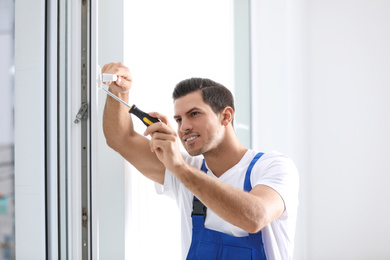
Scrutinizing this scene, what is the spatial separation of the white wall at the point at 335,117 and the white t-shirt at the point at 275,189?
0.97 metres

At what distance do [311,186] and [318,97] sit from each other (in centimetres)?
57

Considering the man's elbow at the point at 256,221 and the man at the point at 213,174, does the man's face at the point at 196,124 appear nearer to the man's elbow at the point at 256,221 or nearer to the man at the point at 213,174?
the man at the point at 213,174

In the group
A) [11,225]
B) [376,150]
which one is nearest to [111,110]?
[11,225]

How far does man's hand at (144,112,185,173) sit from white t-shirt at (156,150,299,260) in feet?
0.85

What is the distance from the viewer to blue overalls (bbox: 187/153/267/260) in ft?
3.66

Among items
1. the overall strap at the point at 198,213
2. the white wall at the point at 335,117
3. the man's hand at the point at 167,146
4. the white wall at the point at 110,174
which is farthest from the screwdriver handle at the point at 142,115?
the white wall at the point at 335,117

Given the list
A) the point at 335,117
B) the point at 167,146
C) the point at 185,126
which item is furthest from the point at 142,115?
the point at 335,117

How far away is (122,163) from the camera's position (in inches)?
48.5

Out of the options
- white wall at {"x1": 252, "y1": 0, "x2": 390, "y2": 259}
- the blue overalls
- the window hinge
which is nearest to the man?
the blue overalls

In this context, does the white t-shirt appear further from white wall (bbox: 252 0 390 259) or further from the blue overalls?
white wall (bbox: 252 0 390 259)

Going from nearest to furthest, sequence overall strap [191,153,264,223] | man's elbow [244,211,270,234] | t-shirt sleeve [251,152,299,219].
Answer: man's elbow [244,211,270,234], t-shirt sleeve [251,152,299,219], overall strap [191,153,264,223]

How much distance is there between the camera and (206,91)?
4.36 feet

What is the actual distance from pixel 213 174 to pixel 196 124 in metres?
0.19

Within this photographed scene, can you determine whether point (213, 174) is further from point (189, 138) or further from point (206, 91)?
point (206, 91)
